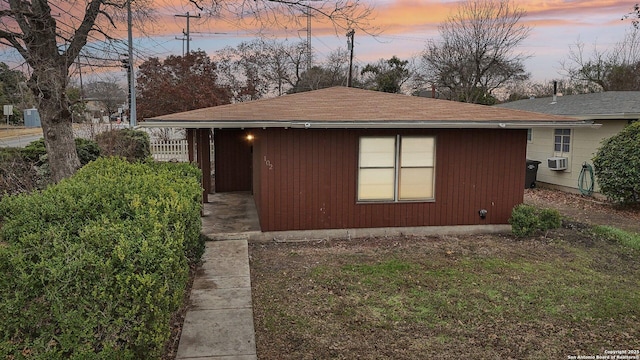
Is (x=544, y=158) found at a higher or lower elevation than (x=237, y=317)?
higher

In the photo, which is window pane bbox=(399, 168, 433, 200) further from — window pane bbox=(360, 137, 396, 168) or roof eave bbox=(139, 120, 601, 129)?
roof eave bbox=(139, 120, 601, 129)

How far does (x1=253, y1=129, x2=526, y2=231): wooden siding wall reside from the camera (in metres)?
8.14

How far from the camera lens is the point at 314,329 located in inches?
184

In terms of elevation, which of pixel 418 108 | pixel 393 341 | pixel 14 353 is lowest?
pixel 393 341

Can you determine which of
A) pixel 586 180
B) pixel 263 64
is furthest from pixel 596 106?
pixel 263 64

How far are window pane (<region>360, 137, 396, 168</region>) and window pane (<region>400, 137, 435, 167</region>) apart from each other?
20 centimetres

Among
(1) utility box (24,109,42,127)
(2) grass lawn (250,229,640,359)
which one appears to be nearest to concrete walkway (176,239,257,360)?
(2) grass lawn (250,229,640,359)

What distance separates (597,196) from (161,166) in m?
12.2

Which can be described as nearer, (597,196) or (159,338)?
(159,338)

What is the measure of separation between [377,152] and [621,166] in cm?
706

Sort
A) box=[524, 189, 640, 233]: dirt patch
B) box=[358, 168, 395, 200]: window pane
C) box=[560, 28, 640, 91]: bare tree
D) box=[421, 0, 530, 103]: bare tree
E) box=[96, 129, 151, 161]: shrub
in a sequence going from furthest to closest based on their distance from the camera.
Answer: box=[421, 0, 530, 103]: bare tree
box=[560, 28, 640, 91]: bare tree
box=[96, 129, 151, 161]: shrub
box=[524, 189, 640, 233]: dirt patch
box=[358, 168, 395, 200]: window pane

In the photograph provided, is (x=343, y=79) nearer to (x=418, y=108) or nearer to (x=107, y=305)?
(x=418, y=108)

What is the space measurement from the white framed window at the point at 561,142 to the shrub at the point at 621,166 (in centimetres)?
226

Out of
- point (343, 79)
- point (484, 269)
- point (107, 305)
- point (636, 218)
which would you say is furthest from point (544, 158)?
point (343, 79)
